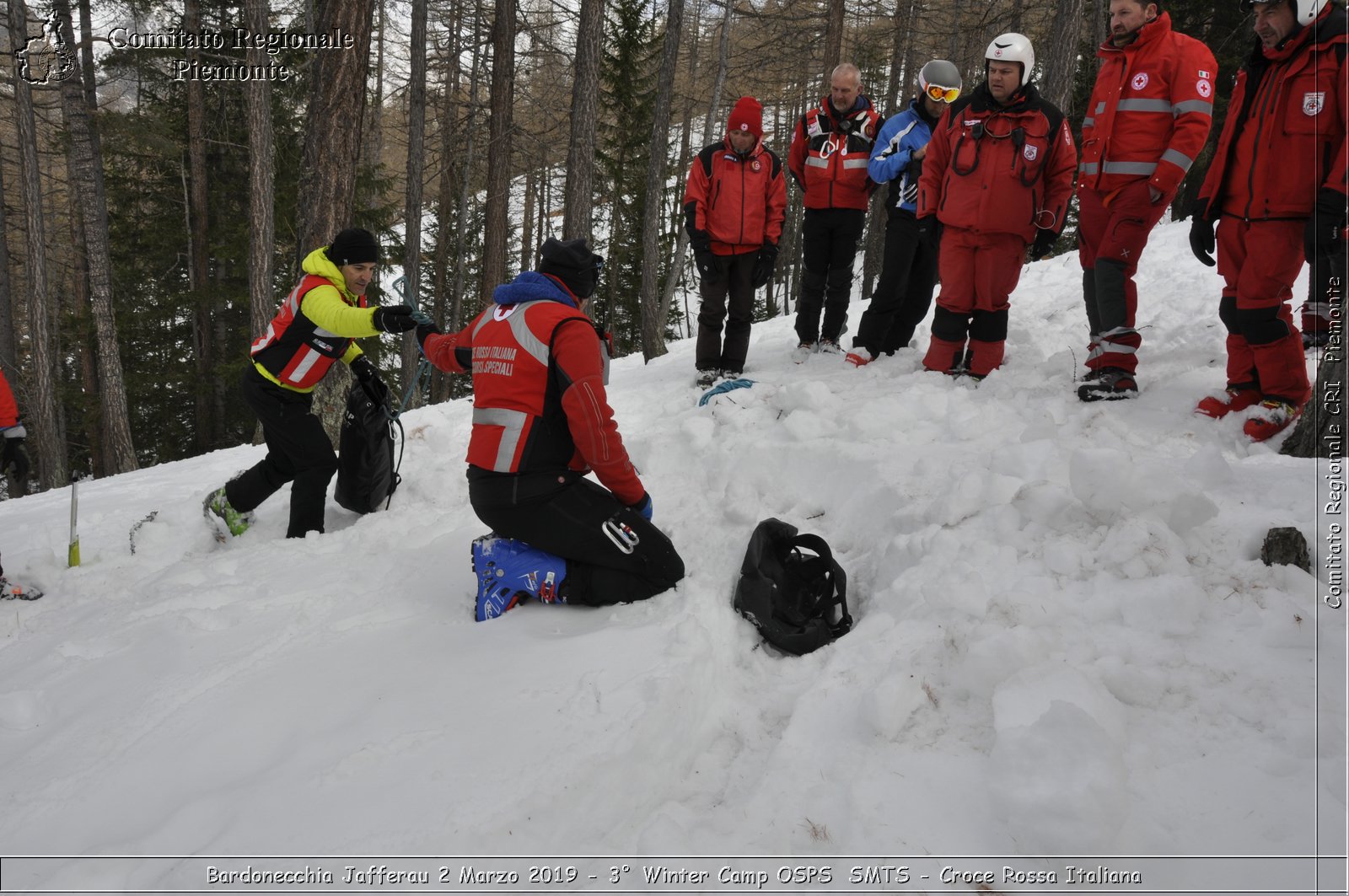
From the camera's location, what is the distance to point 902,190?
224 inches

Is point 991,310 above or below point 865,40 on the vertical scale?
below

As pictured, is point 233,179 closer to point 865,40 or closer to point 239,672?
point 239,672

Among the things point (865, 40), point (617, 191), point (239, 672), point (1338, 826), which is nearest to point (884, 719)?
point (1338, 826)

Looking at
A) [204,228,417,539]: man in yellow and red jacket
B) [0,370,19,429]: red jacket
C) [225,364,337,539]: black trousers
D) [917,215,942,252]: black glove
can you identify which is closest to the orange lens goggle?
[917,215,942,252]: black glove

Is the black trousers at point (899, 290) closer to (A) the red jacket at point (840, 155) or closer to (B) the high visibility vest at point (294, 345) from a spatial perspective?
(A) the red jacket at point (840, 155)

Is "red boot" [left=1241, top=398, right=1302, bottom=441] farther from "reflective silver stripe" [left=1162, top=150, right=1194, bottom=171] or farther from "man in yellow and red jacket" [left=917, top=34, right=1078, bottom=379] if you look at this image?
"man in yellow and red jacket" [left=917, top=34, right=1078, bottom=379]

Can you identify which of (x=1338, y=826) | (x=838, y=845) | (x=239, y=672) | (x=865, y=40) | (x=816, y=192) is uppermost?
(x=865, y=40)

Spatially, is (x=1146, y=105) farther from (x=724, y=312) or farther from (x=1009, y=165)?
(x=724, y=312)

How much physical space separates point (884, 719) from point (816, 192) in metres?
4.71

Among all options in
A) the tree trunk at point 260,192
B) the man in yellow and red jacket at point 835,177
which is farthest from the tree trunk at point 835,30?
the tree trunk at point 260,192

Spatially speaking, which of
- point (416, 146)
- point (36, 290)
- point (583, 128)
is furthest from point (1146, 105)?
point (36, 290)

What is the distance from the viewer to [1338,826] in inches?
66.7

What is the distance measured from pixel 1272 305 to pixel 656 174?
369 inches

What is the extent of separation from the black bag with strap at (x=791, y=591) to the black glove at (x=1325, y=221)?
2.56 m
